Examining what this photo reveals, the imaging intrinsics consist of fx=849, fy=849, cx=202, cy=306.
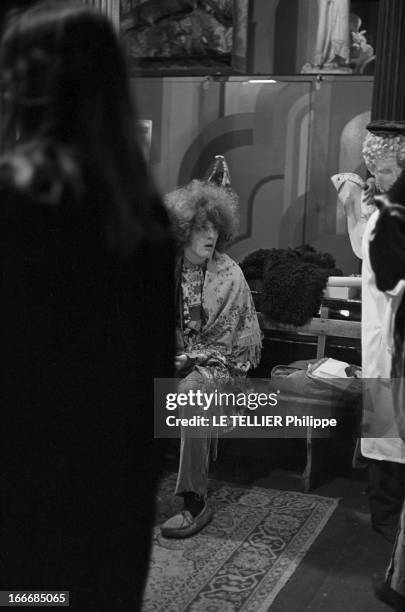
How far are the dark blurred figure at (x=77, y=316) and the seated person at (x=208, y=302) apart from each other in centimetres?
204

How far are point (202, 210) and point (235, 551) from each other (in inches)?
52.5

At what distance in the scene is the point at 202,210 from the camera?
11.3ft

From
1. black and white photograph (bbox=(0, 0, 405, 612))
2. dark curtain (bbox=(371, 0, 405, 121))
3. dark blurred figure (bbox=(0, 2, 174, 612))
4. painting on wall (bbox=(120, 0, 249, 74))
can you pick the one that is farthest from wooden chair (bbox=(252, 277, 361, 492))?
dark blurred figure (bbox=(0, 2, 174, 612))

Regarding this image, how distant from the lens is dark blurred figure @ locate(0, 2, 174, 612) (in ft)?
3.50

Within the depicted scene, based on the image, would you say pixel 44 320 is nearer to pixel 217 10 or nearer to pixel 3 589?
pixel 3 589

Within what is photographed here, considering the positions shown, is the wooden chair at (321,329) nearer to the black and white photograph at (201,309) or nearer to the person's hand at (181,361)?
the black and white photograph at (201,309)

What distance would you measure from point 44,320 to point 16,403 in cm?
13

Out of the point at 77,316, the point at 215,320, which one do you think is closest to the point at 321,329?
the point at 215,320

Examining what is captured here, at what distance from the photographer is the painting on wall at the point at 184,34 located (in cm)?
548

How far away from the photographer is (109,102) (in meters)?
1.08

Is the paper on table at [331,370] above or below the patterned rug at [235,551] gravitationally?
above

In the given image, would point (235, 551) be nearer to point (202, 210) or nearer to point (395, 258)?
point (202, 210)

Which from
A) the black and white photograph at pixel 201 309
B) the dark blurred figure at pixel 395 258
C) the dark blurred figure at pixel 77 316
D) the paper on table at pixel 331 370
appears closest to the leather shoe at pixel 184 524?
the black and white photograph at pixel 201 309

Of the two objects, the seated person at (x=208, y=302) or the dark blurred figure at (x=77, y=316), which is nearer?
the dark blurred figure at (x=77, y=316)
